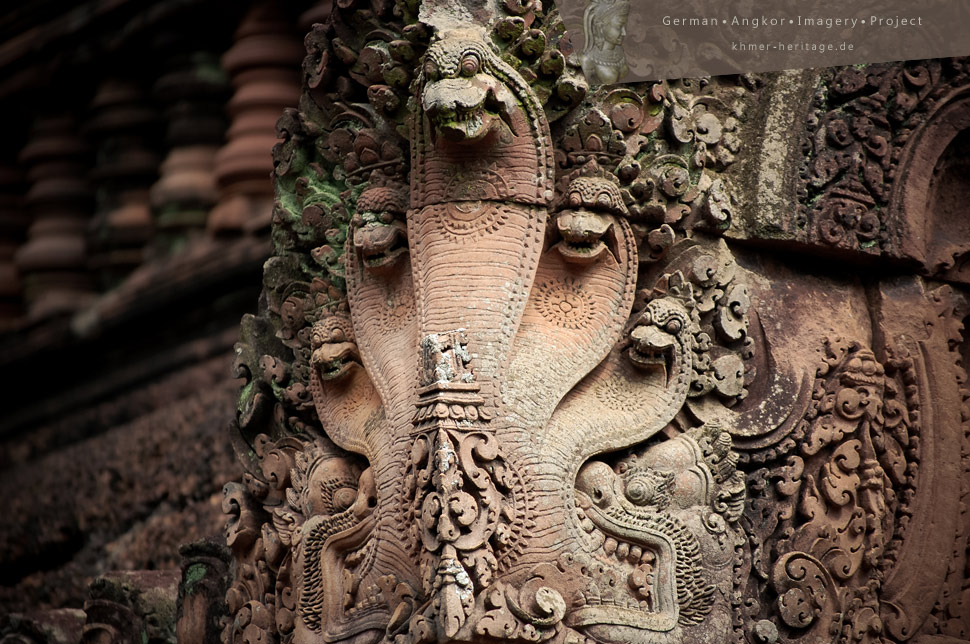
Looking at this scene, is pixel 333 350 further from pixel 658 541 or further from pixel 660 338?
pixel 658 541

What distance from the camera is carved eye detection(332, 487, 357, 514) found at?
175 inches

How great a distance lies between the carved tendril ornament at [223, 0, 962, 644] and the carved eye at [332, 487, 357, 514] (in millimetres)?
10

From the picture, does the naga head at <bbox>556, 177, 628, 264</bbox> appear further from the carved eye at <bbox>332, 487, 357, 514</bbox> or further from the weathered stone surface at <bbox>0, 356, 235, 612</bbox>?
the weathered stone surface at <bbox>0, 356, 235, 612</bbox>

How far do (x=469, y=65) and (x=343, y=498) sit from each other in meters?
1.10

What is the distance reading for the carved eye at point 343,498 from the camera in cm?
446

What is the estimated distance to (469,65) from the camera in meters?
4.32

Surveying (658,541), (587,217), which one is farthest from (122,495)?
→ (658,541)

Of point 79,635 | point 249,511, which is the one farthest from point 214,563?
point 79,635

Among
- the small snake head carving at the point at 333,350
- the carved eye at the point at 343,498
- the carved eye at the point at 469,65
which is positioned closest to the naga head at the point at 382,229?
the small snake head carving at the point at 333,350

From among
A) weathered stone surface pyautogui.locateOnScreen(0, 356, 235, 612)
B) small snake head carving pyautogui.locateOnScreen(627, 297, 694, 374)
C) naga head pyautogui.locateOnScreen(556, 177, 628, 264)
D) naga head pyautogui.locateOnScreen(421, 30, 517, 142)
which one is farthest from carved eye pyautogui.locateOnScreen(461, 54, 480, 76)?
weathered stone surface pyautogui.locateOnScreen(0, 356, 235, 612)

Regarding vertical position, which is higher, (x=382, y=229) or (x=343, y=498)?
(x=382, y=229)

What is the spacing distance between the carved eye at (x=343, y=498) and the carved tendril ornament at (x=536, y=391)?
0.03 ft

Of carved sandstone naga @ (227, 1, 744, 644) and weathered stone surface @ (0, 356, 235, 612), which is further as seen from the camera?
weathered stone surface @ (0, 356, 235, 612)

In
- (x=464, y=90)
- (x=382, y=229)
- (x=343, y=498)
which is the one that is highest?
(x=464, y=90)
